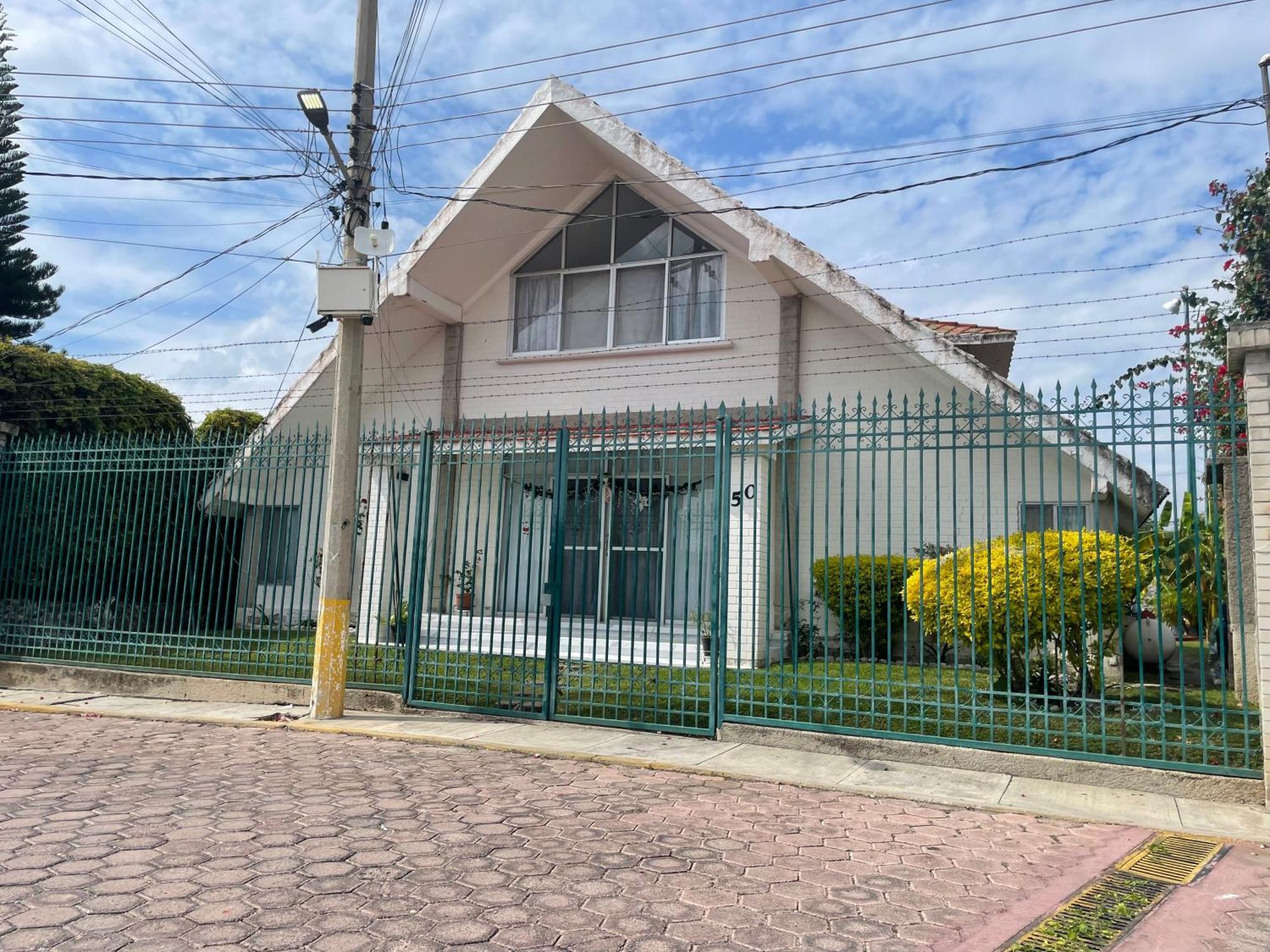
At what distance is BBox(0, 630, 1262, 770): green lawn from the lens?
6.25 meters

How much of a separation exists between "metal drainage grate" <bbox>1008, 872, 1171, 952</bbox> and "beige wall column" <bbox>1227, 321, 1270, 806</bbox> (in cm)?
193

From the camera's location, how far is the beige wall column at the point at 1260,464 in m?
5.70

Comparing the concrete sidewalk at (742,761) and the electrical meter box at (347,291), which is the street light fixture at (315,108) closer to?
the electrical meter box at (347,291)

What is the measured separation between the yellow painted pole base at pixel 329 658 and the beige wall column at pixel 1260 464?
7.08 m

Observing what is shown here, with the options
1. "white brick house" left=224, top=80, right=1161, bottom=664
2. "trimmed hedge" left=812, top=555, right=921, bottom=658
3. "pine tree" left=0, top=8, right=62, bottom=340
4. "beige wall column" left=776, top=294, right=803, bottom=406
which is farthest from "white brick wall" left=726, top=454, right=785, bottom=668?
"pine tree" left=0, top=8, right=62, bottom=340

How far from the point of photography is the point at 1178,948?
369 centimetres

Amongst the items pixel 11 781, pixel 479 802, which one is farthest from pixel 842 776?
pixel 11 781

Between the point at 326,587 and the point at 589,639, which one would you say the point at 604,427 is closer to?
the point at 326,587

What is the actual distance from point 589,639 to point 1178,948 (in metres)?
8.41

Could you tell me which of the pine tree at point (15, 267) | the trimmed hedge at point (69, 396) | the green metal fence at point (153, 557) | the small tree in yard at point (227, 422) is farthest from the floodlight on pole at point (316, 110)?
the pine tree at point (15, 267)

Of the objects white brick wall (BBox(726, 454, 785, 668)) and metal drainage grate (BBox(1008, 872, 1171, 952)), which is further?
white brick wall (BBox(726, 454, 785, 668))

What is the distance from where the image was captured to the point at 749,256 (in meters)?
12.4

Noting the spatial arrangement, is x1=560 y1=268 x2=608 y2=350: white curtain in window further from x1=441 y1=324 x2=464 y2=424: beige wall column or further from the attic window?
x1=441 y1=324 x2=464 y2=424: beige wall column

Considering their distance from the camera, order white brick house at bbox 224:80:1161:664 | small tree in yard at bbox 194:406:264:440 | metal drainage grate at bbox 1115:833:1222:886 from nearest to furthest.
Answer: metal drainage grate at bbox 1115:833:1222:886 → white brick house at bbox 224:80:1161:664 → small tree in yard at bbox 194:406:264:440
